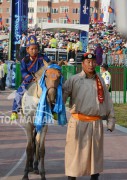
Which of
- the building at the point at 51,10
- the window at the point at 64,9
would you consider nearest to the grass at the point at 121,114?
the building at the point at 51,10

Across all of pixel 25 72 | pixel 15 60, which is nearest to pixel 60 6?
pixel 15 60

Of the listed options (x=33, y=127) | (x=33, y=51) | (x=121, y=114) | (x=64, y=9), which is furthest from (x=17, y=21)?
(x=64, y=9)

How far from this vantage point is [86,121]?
7.41m

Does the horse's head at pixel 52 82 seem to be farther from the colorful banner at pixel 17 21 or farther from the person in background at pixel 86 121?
the colorful banner at pixel 17 21

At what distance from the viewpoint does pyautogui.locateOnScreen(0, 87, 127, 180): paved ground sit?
343 inches

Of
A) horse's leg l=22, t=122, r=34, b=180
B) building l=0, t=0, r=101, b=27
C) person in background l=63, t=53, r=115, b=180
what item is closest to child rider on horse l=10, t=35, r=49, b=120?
horse's leg l=22, t=122, r=34, b=180

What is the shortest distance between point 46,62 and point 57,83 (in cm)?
83

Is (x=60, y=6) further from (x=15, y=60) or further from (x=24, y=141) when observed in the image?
(x=24, y=141)

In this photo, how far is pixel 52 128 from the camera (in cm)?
1524

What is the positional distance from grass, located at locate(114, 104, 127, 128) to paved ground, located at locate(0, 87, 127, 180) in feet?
7.94

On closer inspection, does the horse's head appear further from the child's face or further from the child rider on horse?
the child's face

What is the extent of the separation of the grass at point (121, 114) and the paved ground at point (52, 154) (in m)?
2.42

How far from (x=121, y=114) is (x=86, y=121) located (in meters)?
12.7

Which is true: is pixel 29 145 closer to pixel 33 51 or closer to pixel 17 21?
pixel 33 51
